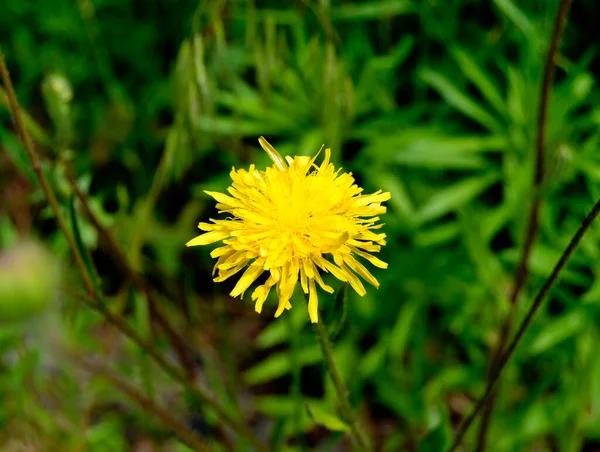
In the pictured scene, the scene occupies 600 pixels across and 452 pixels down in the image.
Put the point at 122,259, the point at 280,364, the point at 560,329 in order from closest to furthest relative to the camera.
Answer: the point at 122,259
the point at 560,329
the point at 280,364

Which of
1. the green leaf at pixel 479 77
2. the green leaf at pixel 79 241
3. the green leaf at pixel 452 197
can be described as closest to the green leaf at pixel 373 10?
the green leaf at pixel 479 77

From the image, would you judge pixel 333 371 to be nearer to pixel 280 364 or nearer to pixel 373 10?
pixel 280 364

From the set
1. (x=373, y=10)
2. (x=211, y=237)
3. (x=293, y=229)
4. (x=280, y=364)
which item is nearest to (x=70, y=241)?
(x=211, y=237)

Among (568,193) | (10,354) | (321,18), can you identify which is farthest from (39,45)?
(568,193)

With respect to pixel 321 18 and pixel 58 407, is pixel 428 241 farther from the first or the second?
pixel 58 407

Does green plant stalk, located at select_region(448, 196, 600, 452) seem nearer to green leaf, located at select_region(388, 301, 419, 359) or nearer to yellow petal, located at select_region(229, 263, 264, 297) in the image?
yellow petal, located at select_region(229, 263, 264, 297)

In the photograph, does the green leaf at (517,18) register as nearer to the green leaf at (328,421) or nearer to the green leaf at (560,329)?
the green leaf at (560,329)
